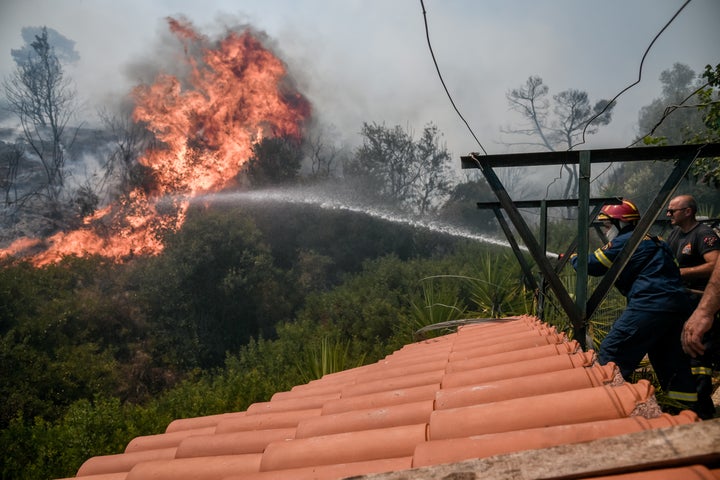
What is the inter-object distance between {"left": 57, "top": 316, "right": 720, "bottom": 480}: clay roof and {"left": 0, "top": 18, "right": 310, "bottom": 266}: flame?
22.8 metres

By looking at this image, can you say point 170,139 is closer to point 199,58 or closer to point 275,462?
point 199,58

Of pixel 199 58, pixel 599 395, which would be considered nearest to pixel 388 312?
pixel 599 395

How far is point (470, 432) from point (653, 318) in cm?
231

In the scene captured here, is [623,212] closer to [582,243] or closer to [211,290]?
[582,243]

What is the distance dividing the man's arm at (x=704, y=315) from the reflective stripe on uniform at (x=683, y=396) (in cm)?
93

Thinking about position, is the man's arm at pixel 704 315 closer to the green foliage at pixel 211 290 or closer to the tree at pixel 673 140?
the tree at pixel 673 140

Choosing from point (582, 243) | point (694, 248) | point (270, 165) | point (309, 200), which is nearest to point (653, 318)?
point (582, 243)

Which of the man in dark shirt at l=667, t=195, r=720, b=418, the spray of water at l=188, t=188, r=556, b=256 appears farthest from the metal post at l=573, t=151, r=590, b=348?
the spray of water at l=188, t=188, r=556, b=256

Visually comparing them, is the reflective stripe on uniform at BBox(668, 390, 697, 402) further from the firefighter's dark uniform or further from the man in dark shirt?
the man in dark shirt

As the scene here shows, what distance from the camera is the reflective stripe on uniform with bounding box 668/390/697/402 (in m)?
2.81

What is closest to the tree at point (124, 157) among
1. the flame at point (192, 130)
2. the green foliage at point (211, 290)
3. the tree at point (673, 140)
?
the flame at point (192, 130)

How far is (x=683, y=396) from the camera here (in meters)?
2.85

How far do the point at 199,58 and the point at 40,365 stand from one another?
1321 inches

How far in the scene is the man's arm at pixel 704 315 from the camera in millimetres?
2035
